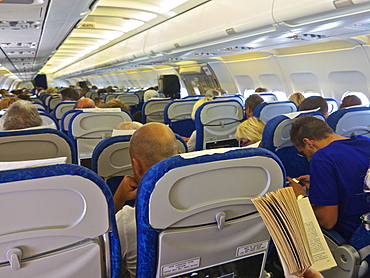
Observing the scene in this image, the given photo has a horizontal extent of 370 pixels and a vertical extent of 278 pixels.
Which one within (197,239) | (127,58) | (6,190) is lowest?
(197,239)

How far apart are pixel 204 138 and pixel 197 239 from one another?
3635mm

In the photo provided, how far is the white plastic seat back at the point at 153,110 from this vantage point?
7180 millimetres

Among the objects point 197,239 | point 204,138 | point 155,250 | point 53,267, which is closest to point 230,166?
point 197,239

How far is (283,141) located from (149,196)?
221 centimetres

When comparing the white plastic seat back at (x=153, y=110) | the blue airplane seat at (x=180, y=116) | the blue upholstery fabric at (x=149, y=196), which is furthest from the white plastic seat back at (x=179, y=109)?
the blue upholstery fabric at (x=149, y=196)

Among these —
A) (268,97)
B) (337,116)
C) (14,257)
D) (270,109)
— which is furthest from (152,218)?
(268,97)

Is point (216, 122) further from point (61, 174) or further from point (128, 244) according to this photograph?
point (61, 174)

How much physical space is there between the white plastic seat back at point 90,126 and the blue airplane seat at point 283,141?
1.81 meters

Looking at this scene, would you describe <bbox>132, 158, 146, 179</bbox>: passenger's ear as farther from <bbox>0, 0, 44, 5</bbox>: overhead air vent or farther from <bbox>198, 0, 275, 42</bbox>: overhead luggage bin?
<bbox>198, 0, 275, 42</bbox>: overhead luggage bin

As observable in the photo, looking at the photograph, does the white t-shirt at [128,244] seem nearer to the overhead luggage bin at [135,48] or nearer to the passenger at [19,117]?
the passenger at [19,117]

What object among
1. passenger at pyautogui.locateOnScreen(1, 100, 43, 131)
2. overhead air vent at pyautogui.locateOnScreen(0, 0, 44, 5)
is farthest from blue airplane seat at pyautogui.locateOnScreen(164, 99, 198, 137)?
passenger at pyautogui.locateOnScreen(1, 100, 43, 131)

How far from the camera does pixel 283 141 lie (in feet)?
10.8

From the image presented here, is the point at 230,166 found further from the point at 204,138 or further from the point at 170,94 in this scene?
the point at 170,94

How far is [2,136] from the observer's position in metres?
2.52
